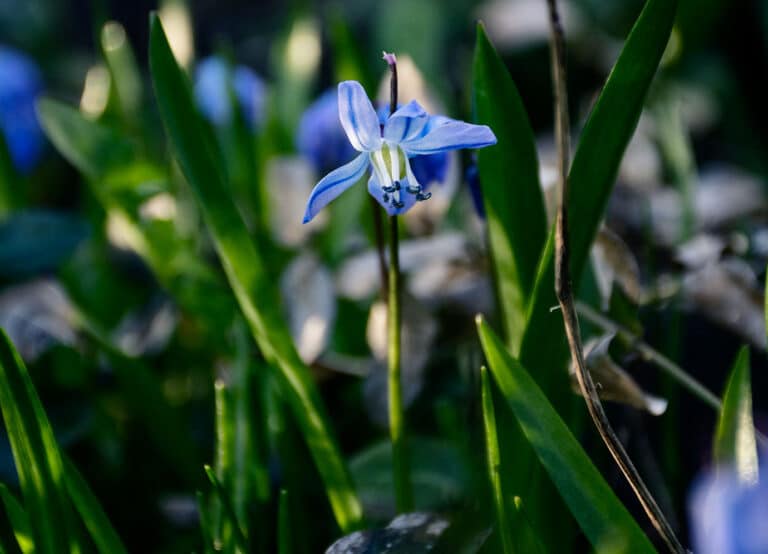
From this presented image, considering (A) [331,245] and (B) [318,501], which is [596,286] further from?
(A) [331,245]

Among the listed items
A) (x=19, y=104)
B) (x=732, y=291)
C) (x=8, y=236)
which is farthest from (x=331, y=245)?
(x=19, y=104)

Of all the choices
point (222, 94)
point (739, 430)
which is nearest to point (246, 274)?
point (739, 430)

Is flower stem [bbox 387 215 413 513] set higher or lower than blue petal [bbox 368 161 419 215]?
lower

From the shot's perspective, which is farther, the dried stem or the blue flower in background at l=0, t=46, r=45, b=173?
the blue flower in background at l=0, t=46, r=45, b=173

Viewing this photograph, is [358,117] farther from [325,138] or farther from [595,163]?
[325,138]

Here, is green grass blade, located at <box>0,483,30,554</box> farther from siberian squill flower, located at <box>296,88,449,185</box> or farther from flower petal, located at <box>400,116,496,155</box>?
siberian squill flower, located at <box>296,88,449,185</box>

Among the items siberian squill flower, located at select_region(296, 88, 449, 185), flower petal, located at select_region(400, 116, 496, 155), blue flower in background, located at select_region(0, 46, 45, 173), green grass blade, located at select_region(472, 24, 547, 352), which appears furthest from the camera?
blue flower in background, located at select_region(0, 46, 45, 173)

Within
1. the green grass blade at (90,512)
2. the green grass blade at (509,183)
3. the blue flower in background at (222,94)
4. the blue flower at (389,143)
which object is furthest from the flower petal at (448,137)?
the blue flower in background at (222,94)

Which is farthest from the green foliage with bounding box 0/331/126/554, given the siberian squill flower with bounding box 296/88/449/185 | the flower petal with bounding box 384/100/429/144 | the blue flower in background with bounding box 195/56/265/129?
the blue flower in background with bounding box 195/56/265/129
